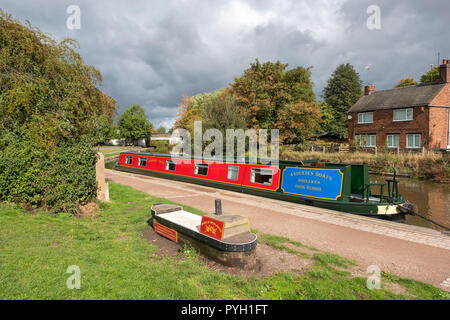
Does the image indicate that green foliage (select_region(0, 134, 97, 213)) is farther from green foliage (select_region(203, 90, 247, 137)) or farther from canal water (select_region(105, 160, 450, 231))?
green foliage (select_region(203, 90, 247, 137))

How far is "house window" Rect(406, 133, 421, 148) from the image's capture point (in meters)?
26.0

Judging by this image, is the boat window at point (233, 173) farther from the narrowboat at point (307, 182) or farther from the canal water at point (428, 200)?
the canal water at point (428, 200)

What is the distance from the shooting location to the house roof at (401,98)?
84.4 feet

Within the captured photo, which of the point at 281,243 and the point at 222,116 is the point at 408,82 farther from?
the point at 281,243

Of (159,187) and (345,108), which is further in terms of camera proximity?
(345,108)

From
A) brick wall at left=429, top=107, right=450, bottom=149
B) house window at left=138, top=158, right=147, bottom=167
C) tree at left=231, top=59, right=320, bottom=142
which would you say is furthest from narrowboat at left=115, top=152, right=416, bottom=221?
brick wall at left=429, top=107, right=450, bottom=149

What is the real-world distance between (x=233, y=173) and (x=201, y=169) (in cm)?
221

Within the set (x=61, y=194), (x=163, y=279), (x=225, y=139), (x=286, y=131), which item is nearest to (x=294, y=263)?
(x=163, y=279)

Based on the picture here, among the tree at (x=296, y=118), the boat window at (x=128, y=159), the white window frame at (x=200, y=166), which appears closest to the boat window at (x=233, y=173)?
the white window frame at (x=200, y=166)

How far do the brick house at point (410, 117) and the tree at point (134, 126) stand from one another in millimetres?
50049

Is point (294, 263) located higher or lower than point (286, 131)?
lower

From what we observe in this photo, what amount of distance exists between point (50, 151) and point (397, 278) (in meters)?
7.98

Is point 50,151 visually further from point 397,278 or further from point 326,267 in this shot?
point 397,278
